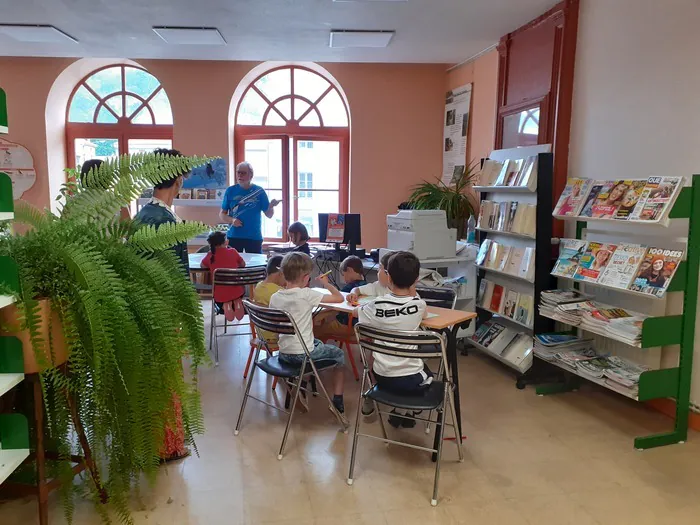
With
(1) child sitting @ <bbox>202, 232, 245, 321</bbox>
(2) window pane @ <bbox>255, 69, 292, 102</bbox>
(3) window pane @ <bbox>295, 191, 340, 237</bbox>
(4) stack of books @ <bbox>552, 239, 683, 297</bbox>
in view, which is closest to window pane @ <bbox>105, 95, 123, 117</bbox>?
(2) window pane @ <bbox>255, 69, 292, 102</bbox>

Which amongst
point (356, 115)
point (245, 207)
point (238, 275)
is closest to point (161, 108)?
point (245, 207)

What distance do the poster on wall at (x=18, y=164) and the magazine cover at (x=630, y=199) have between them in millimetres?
6515

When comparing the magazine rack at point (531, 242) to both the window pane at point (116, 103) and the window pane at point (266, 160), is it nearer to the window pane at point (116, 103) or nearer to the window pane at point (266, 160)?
the window pane at point (266, 160)

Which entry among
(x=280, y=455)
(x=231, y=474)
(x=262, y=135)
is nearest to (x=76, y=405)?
(x=231, y=474)

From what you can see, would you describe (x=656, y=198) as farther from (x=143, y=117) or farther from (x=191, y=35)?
(x=143, y=117)

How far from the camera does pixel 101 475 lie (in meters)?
2.18

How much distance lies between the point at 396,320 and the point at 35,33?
Result: 15.6 ft

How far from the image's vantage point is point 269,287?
3551mm

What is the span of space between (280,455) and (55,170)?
5.64 meters

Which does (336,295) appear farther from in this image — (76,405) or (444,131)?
(444,131)

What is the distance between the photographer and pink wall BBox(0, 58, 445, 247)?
6590 millimetres

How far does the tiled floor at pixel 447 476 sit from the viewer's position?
7.77ft

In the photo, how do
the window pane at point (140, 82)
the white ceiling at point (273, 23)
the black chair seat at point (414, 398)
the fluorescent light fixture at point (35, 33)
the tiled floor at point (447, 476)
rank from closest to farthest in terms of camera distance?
1. the tiled floor at point (447, 476)
2. the black chair seat at point (414, 398)
3. the white ceiling at point (273, 23)
4. the fluorescent light fixture at point (35, 33)
5. the window pane at point (140, 82)

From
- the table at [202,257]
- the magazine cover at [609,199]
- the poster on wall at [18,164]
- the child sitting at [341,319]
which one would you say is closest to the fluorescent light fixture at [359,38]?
the table at [202,257]
